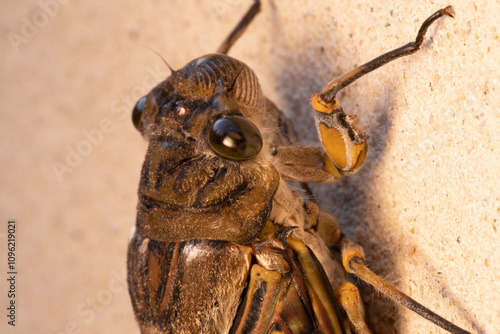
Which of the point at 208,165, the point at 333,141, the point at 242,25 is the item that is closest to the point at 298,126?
the point at 242,25

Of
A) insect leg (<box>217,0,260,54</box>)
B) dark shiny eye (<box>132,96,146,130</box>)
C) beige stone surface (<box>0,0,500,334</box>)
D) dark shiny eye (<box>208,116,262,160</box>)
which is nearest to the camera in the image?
beige stone surface (<box>0,0,500,334</box>)

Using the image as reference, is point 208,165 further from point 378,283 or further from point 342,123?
point 378,283

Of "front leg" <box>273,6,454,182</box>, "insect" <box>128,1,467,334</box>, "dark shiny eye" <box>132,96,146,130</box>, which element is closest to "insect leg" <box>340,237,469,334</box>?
"insect" <box>128,1,467,334</box>

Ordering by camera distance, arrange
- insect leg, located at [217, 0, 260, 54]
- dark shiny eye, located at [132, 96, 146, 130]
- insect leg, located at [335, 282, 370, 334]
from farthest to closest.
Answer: insect leg, located at [217, 0, 260, 54]
dark shiny eye, located at [132, 96, 146, 130]
insect leg, located at [335, 282, 370, 334]

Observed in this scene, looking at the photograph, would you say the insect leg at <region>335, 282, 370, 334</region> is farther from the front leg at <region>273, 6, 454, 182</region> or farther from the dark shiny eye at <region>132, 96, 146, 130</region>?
the dark shiny eye at <region>132, 96, 146, 130</region>

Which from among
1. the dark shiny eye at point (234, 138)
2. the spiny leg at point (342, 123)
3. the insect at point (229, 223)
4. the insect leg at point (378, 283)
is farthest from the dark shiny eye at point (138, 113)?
the insect leg at point (378, 283)

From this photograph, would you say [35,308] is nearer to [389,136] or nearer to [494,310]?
[389,136]

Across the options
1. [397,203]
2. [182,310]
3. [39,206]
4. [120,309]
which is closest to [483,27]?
[397,203]
